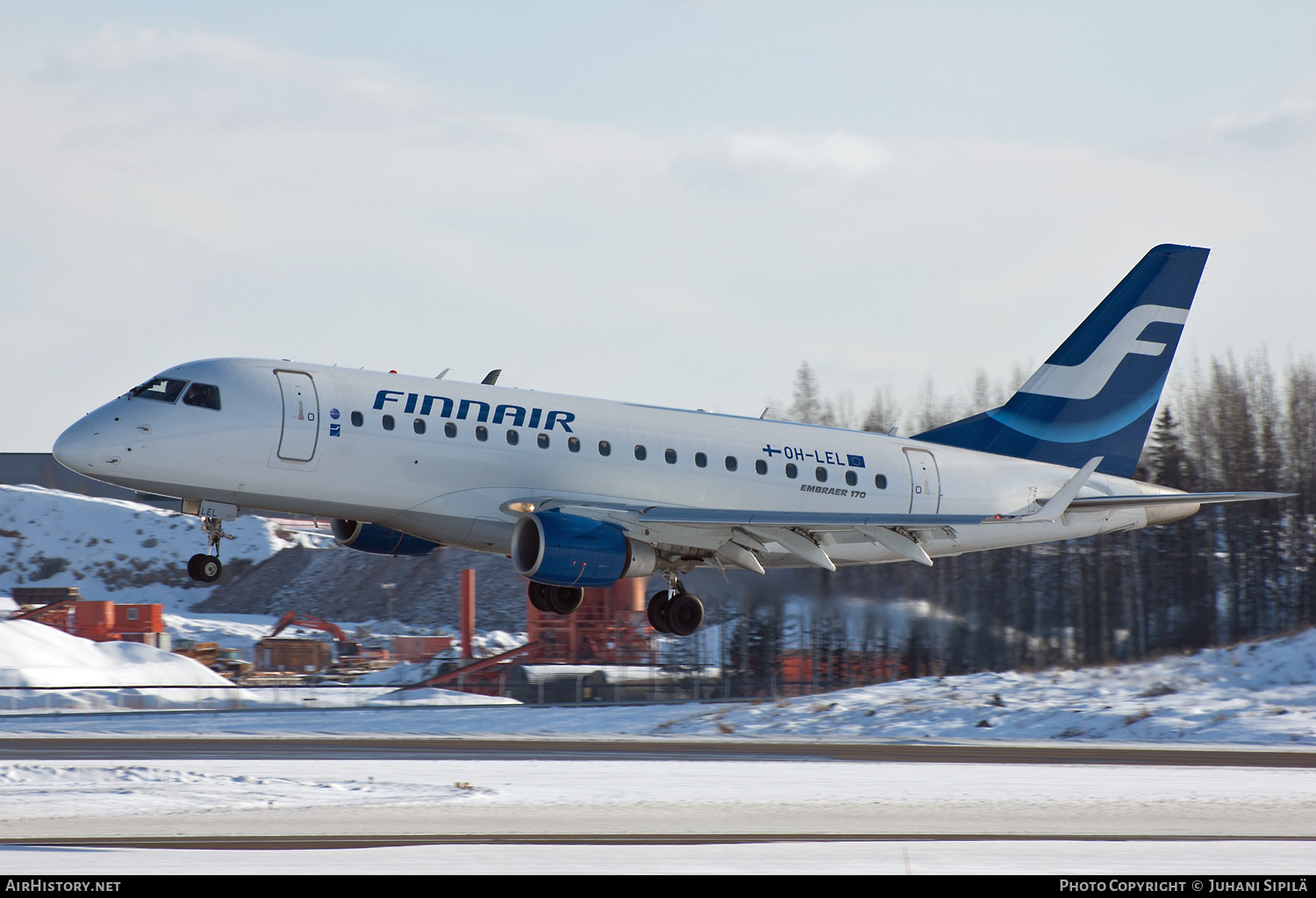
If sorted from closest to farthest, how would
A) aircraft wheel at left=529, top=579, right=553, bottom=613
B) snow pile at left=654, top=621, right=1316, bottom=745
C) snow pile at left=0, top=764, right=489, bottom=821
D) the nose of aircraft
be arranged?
1. snow pile at left=0, top=764, right=489, bottom=821
2. the nose of aircraft
3. aircraft wheel at left=529, top=579, right=553, bottom=613
4. snow pile at left=654, top=621, right=1316, bottom=745

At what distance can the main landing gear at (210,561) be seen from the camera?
2741 cm

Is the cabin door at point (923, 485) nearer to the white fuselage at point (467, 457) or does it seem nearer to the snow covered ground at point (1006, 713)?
the white fuselage at point (467, 457)

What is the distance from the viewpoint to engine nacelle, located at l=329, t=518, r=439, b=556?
32125 mm

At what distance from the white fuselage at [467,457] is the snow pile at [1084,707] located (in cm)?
1164

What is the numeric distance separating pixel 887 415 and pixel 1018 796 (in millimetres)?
57641

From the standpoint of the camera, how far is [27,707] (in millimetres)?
52312

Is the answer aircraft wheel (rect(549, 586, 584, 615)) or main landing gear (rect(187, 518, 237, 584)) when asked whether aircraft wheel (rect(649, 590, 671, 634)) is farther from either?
main landing gear (rect(187, 518, 237, 584))

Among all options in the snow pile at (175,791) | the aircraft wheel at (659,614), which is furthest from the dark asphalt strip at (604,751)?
the snow pile at (175,791)

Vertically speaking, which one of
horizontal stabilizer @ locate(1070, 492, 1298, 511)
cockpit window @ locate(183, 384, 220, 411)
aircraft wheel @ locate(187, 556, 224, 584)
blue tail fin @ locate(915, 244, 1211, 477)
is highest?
blue tail fin @ locate(915, 244, 1211, 477)

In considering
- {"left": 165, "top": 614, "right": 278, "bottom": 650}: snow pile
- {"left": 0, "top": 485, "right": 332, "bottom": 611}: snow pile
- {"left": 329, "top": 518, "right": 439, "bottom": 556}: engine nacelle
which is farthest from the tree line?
{"left": 0, "top": 485, "right": 332, "bottom": 611}: snow pile

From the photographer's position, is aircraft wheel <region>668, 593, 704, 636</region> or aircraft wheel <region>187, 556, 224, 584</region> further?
aircraft wheel <region>668, 593, 704, 636</region>

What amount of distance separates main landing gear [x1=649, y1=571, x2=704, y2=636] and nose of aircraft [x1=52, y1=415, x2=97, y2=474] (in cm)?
1256

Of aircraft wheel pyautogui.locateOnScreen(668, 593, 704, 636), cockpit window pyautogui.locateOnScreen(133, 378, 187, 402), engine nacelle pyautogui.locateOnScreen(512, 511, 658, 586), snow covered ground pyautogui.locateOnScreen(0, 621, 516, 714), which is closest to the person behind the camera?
cockpit window pyautogui.locateOnScreen(133, 378, 187, 402)

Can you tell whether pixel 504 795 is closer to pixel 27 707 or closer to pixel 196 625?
pixel 27 707
